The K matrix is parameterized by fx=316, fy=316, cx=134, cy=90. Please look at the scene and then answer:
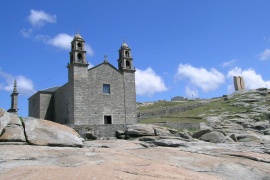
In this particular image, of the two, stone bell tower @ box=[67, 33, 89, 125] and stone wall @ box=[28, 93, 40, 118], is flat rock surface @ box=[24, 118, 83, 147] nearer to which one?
stone bell tower @ box=[67, 33, 89, 125]

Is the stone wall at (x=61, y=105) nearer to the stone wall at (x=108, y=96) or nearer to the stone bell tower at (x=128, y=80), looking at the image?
the stone wall at (x=108, y=96)

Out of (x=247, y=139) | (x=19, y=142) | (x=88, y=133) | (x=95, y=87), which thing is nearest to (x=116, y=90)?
(x=95, y=87)

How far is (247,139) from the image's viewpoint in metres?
29.4

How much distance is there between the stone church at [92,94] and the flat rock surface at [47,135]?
24246 millimetres

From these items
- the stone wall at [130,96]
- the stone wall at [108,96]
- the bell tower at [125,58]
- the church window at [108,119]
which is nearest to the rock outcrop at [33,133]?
the stone wall at [108,96]

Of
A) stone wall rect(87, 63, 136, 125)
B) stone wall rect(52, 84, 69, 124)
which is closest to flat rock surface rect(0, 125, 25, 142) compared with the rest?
stone wall rect(87, 63, 136, 125)

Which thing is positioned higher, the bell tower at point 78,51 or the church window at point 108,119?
the bell tower at point 78,51

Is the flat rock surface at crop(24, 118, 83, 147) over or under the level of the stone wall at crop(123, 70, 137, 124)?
under

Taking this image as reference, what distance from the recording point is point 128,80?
143 ft

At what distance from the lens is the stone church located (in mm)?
39250

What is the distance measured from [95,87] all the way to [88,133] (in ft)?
46.0

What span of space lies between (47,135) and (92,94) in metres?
27.2

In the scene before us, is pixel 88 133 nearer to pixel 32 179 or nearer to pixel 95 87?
pixel 95 87

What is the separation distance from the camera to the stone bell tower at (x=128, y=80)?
4241 cm
